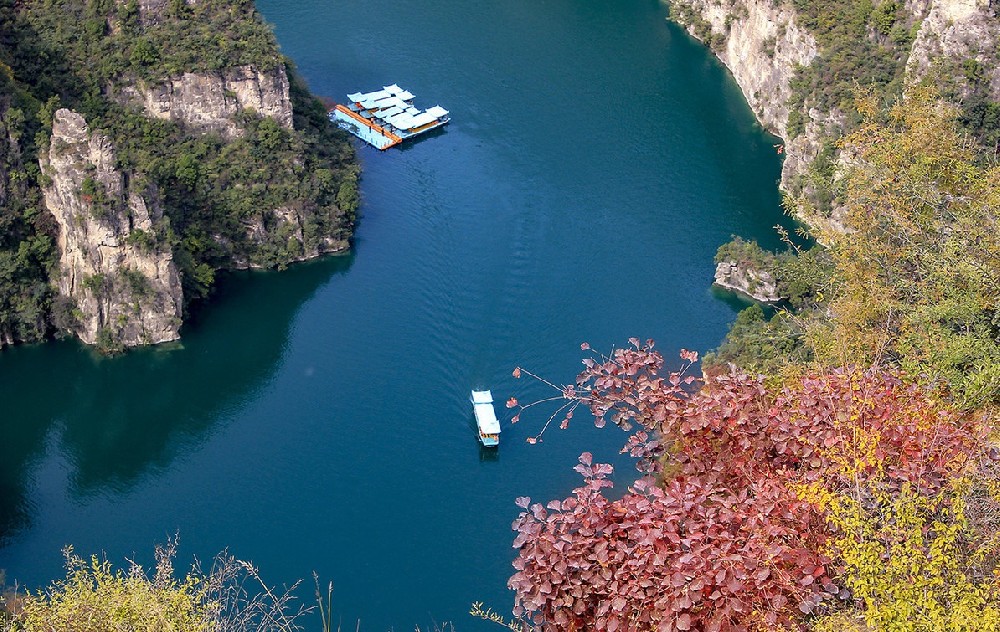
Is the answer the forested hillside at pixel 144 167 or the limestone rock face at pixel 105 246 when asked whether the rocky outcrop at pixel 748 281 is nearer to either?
the forested hillside at pixel 144 167

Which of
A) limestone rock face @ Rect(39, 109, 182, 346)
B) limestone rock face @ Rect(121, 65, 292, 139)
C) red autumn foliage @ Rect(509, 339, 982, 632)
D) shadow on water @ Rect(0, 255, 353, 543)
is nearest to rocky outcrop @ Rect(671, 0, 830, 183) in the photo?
limestone rock face @ Rect(121, 65, 292, 139)

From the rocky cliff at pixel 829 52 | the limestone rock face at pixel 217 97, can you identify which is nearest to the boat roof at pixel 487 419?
the rocky cliff at pixel 829 52

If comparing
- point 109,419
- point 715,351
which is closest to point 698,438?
point 715,351

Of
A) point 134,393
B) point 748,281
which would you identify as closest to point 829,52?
point 748,281

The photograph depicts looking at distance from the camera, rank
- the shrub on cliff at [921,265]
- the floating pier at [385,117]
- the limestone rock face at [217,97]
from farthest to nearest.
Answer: the floating pier at [385,117] < the limestone rock face at [217,97] < the shrub on cliff at [921,265]

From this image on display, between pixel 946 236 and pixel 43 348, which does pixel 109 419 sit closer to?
pixel 43 348

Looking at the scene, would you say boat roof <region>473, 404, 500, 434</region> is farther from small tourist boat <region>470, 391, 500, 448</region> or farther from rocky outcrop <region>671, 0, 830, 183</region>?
rocky outcrop <region>671, 0, 830, 183</region>
